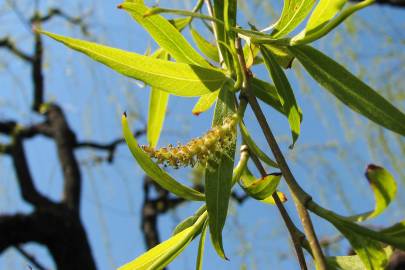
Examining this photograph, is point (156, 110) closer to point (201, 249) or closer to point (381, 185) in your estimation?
point (201, 249)

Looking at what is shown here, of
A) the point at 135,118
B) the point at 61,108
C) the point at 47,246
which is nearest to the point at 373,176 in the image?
the point at 47,246

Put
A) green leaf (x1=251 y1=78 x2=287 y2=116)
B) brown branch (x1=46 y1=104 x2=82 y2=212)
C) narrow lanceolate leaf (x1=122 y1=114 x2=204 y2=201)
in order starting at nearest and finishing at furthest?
narrow lanceolate leaf (x1=122 y1=114 x2=204 y2=201)
green leaf (x1=251 y1=78 x2=287 y2=116)
brown branch (x1=46 y1=104 x2=82 y2=212)

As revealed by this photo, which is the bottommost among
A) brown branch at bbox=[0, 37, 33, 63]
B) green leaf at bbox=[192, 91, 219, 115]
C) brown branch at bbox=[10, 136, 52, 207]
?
green leaf at bbox=[192, 91, 219, 115]

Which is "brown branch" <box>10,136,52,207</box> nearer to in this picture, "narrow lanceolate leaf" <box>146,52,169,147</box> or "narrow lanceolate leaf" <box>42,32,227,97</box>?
"narrow lanceolate leaf" <box>146,52,169,147</box>

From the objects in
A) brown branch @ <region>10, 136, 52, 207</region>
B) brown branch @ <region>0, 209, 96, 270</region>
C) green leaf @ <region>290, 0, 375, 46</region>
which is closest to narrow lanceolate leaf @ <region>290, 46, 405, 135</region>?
green leaf @ <region>290, 0, 375, 46</region>

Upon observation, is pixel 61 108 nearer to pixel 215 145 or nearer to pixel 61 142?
pixel 61 142

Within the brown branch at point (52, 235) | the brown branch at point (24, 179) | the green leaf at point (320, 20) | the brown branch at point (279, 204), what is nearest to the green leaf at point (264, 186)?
the brown branch at point (279, 204)

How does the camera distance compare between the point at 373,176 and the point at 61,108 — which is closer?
the point at 373,176

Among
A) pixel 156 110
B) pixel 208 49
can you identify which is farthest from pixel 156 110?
pixel 208 49
